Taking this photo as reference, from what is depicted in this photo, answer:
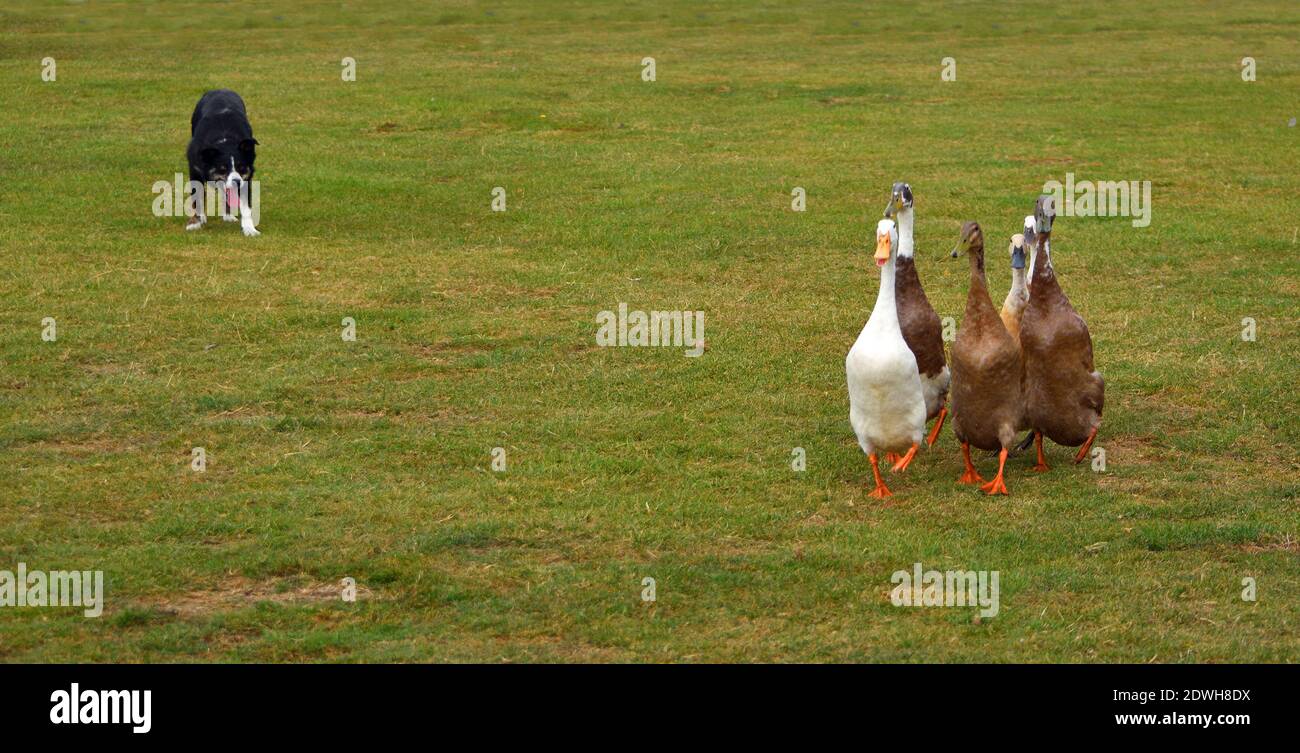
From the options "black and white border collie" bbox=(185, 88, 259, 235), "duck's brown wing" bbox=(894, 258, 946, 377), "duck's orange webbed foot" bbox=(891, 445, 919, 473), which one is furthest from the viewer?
"black and white border collie" bbox=(185, 88, 259, 235)

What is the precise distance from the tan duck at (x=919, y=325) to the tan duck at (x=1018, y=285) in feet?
1.74

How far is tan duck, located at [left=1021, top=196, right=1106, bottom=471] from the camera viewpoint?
10.5 meters

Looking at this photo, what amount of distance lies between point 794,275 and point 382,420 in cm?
617

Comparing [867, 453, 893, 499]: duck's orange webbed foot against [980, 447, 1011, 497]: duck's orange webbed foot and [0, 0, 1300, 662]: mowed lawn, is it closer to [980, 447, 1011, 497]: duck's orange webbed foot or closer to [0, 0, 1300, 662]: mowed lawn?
[0, 0, 1300, 662]: mowed lawn

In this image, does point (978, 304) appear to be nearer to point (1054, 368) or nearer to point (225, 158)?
point (1054, 368)

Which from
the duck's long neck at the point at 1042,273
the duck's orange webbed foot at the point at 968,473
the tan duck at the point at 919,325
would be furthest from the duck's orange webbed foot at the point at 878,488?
the duck's long neck at the point at 1042,273

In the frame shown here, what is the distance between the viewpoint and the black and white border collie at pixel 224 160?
18.1m

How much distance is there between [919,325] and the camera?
35.7 feet

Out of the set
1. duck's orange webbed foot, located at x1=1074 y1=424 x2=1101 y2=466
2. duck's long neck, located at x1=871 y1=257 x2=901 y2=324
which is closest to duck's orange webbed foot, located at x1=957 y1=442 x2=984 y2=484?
duck's orange webbed foot, located at x1=1074 y1=424 x2=1101 y2=466

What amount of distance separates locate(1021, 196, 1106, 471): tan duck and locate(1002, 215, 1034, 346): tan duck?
22cm

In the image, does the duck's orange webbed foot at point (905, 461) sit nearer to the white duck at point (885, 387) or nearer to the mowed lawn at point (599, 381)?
the white duck at point (885, 387)

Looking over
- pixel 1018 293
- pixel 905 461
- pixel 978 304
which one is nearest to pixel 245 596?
pixel 905 461

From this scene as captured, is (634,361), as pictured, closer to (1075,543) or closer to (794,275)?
(794,275)

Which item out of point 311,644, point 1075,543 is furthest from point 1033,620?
point 311,644
